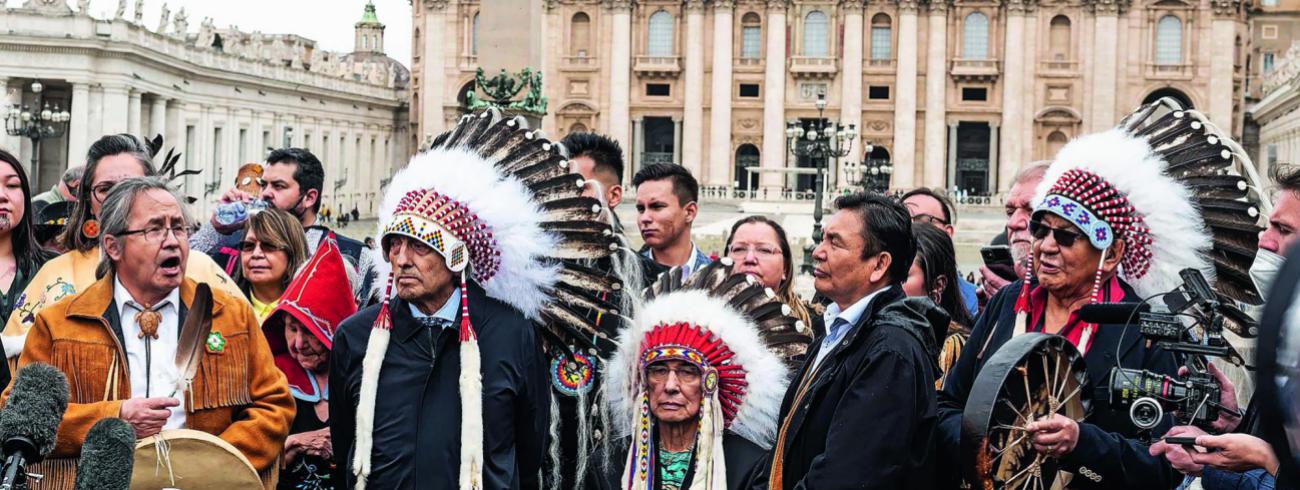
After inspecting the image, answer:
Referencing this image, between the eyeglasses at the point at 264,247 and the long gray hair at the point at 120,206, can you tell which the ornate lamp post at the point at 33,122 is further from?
the long gray hair at the point at 120,206

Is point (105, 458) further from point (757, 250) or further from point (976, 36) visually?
point (976, 36)

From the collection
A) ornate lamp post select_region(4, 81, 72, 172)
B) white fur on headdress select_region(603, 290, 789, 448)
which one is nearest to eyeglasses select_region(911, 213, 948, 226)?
white fur on headdress select_region(603, 290, 789, 448)

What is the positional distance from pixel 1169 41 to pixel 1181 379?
64642 mm

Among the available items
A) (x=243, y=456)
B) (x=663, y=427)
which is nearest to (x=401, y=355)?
(x=243, y=456)

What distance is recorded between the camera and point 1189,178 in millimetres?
5156

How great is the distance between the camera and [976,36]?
6562 centimetres

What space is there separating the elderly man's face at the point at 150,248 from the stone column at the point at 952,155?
6267 cm

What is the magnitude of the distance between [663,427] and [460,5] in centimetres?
6349

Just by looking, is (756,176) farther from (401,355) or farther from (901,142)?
(401,355)

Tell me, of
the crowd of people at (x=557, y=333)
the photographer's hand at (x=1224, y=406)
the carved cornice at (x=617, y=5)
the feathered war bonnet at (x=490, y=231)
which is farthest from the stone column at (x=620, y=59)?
the photographer's hand at (x=1224, y=406)

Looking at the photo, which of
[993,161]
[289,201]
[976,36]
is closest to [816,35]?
[976,36]

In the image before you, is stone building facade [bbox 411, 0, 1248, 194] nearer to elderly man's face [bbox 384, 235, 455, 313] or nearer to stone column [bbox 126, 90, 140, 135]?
stone column [bbox 126, 90, 140, 135]

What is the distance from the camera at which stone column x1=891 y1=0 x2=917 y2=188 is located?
64875 mm

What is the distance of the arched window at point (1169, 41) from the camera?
6450 centimetres
